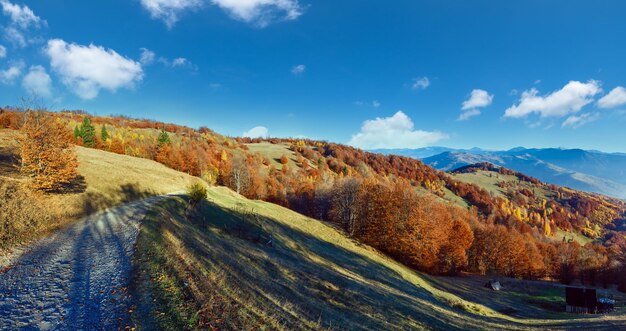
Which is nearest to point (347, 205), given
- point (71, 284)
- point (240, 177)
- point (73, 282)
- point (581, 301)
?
point (581, 301)

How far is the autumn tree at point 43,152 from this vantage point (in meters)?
28.7

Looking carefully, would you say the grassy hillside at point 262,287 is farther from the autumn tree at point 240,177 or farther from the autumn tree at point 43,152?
the autumn tree at point 240,177

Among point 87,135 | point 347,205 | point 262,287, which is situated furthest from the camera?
point 87,135

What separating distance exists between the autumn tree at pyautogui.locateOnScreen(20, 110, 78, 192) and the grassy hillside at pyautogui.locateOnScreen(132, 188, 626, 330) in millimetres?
10605

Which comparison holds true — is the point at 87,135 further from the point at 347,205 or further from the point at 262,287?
the point at 262,287

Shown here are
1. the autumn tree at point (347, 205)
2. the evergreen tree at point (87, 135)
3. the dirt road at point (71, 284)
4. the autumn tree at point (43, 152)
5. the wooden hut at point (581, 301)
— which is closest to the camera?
the dirt road at point (71, 284)

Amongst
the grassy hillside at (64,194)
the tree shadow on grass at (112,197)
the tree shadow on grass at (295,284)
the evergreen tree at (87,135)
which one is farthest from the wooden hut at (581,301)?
the evergreen tree at (87,135)

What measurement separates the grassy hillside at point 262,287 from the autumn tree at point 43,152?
34.8ft

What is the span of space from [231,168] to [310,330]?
382 feet

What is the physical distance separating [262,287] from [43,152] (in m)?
27.8

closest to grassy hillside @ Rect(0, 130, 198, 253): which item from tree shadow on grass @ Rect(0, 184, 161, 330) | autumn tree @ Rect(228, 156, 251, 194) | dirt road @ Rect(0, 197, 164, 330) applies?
tree shadow on grass @ Rect(0, 184, 161, 330)

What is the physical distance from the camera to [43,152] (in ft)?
96.1

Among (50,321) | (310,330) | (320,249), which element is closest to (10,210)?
(50,321)

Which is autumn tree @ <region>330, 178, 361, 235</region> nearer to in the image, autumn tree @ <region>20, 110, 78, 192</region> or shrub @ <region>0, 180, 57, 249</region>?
autumn tree @ <region>20, 110, 78, 192</region>
